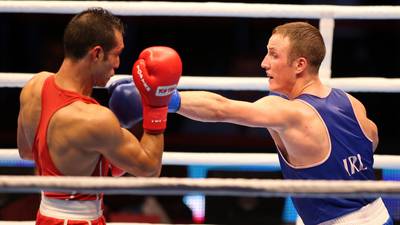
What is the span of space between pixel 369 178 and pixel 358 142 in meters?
0.14

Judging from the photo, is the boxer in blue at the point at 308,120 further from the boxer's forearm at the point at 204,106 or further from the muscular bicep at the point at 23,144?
the muscular bicep at the point at 23,144

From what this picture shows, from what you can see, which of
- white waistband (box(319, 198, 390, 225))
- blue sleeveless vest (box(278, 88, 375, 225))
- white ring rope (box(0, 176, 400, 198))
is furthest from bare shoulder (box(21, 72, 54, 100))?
white waistband (box(319, 198, 390, 225))

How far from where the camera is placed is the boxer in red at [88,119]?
2.12 m

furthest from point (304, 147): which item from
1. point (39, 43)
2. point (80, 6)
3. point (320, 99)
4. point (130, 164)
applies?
point (39, 43)

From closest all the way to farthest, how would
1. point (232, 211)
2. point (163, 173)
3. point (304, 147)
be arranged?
point (304, 147) → point (232, 211) → point (163, 173)

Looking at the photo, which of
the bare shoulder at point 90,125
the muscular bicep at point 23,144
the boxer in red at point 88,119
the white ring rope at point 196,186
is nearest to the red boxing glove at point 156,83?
the boxer in red at point 88,119

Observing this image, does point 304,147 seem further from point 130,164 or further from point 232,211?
point 232,211

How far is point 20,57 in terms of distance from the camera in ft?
16.9

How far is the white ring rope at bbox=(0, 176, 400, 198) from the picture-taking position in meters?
1.59

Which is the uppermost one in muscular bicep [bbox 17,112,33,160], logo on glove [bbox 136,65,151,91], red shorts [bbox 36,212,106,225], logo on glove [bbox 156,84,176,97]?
logo on glove [bbox 136,65,151,91]

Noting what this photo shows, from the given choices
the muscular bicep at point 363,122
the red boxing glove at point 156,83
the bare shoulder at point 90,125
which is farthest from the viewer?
the muscular bicep at point 363,122

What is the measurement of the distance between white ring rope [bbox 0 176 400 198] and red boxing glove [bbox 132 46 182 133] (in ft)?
2.01

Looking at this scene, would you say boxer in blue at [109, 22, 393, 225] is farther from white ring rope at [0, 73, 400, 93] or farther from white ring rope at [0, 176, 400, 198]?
white ring rope at [0, 176, 400, 198]

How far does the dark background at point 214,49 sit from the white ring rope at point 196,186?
3243 millimetres
